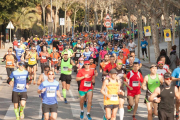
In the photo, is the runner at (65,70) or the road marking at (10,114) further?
the runner at (65,70)

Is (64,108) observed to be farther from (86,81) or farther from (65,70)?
(86,81)

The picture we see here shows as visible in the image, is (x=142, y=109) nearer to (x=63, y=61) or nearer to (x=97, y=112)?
(x=97, y=112)

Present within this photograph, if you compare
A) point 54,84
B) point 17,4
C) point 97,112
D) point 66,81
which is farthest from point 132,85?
Result: point 17,4

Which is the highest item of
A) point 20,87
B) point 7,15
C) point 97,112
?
point 7,15

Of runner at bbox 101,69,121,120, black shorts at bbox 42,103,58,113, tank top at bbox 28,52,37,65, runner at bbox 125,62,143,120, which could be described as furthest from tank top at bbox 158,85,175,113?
tank top at bbox 28,52,37,65

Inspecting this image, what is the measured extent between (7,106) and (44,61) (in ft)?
19.5

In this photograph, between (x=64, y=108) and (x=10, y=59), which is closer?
(x=64, y=108)

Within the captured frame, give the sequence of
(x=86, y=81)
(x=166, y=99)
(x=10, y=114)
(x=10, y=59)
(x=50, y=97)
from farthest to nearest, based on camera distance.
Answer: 1. (x=10, y=59)
2. (x=10, y=114)
3. (x=86, y=81)
4. (x=50, y=97)
5. (x=166, y=99)

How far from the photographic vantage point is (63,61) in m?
14.5

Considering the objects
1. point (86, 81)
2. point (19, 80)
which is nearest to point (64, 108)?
point (86, 81)

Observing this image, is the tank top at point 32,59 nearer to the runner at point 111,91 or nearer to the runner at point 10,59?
the runner at point 10,59

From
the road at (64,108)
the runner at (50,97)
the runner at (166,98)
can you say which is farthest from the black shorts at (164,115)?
the road at (64,108)

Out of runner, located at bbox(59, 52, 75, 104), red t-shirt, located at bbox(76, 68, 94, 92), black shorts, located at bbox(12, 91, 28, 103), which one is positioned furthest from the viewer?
runner, located at bbox(59, 52, 75, 104)

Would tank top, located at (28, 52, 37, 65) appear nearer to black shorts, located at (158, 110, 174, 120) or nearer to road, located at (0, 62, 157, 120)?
road, located at (0, 62, 157, 120)
